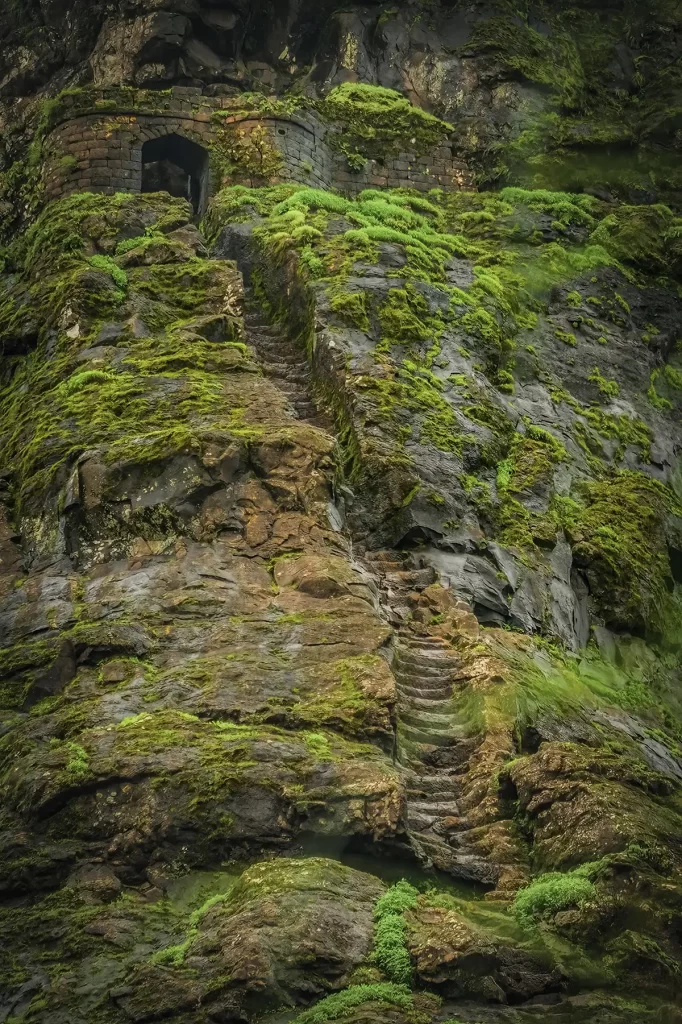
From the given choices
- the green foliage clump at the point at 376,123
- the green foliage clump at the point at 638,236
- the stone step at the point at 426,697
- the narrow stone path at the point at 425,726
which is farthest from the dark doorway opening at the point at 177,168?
the stone step at the point at 426,697

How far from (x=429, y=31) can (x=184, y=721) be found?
2460 centimetres

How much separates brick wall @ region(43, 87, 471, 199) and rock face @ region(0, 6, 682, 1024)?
0.11 meters

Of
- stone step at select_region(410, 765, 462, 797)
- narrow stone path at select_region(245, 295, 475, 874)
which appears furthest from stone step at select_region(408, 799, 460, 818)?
stone step at select_region(410, 765, 462, 797)

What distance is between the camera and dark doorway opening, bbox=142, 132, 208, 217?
27094 millimetres

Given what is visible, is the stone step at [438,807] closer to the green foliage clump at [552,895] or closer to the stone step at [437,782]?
the stone step at [437,782]

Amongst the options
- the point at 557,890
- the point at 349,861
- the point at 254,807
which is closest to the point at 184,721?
the point at 254,807

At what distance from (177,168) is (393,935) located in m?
23.5

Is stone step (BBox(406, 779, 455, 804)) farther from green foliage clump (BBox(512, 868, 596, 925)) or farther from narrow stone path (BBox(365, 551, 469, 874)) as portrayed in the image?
green foliage clump (BBox(512, 868, 596, 925))

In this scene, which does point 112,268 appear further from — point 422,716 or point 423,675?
point 422,716

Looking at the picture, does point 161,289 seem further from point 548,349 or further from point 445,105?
point 445,105

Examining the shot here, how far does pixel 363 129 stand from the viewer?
29.0 metres

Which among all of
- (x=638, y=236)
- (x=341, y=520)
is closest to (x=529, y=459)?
(x=341, y=520)

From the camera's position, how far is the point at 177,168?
29969mm

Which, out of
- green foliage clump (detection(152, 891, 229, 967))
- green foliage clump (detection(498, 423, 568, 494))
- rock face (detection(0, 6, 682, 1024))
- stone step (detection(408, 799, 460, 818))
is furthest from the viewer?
green foliage clump (detection(498, 423, 568, 494))
